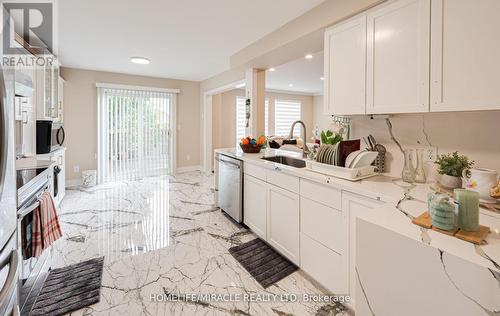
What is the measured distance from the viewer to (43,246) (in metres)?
1.49

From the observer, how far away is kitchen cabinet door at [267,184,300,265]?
2.02 meters

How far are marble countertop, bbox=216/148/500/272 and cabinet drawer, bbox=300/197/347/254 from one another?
21 centimetres

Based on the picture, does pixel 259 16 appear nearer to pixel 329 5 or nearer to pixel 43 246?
pixel 329 5

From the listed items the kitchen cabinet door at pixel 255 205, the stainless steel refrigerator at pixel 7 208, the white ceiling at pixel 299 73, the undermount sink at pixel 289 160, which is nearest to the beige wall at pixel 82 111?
the white ceiling at pixel 299 73

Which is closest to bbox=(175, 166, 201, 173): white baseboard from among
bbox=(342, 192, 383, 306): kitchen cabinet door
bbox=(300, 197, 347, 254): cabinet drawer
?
bbox=(300, 197, 347, 254): cabinet drawer

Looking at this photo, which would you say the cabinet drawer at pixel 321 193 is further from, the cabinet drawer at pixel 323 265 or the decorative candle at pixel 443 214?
the decorative candle at pixel 443 214

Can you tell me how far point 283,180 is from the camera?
214cm

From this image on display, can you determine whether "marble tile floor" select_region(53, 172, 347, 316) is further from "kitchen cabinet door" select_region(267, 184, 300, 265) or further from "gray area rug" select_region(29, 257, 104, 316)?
"kitchen cabinet door" select_region(267, 184, 300, 265)

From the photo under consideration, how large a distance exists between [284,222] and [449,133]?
141 centimetres

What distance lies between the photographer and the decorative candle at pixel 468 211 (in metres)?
0.91

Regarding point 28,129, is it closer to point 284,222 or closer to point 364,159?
point 284,222

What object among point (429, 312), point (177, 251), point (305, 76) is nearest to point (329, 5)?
point (429, 312)

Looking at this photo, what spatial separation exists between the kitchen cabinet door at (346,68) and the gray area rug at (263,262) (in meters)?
1.44

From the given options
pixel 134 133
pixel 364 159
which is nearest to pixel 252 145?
pixel 364 159
